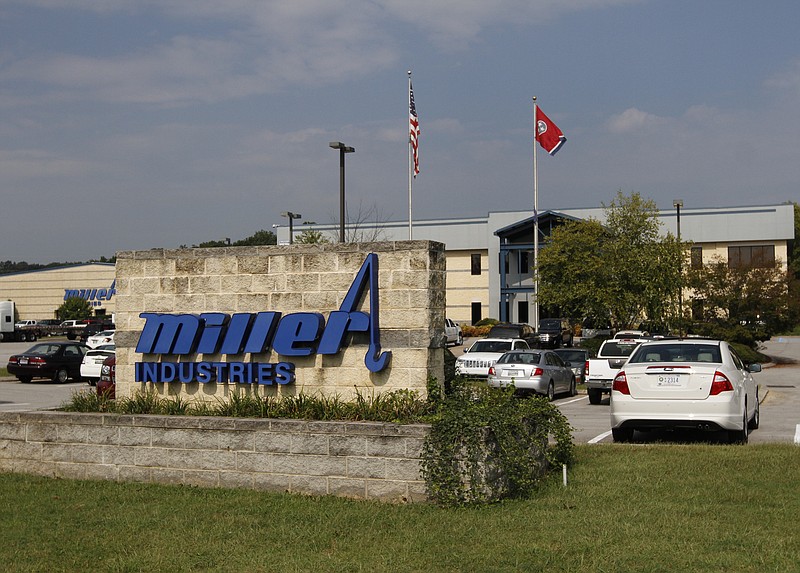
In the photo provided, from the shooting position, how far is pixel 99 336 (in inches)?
1945

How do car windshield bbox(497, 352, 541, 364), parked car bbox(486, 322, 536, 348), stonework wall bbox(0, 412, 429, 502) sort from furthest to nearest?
parked car bbox(486, 322, 536, 348) → car windshield bbox(497, 352, 541, 364) → stonework wall bbox(0, 412, 429, 502)

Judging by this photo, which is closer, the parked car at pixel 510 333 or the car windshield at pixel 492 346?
the car windshield at pixel 492 346

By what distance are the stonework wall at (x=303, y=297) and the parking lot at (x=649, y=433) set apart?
75.1 inches

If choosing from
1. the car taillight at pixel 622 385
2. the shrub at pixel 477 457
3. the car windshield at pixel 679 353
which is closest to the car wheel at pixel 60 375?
the car windshield at pixel 679 353

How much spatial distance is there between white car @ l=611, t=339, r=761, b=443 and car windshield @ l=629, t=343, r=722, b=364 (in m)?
0.01

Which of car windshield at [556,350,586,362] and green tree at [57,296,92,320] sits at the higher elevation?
green tree at [57,296,92,320]

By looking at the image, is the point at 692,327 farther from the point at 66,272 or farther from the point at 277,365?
the point at 66,272

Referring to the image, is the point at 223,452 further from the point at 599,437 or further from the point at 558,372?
the point at 558,372

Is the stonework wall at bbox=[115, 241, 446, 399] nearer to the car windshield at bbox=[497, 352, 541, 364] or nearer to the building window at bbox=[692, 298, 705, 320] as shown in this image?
the car windshield at bbox=[497, 352, 541, 364]

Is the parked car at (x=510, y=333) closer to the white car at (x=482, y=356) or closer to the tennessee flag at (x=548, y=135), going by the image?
the tennessee flag at (x=548, y=135)

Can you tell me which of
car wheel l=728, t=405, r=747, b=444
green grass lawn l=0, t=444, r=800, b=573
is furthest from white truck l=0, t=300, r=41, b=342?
car wheel l=728, t=405, r=747, b=444

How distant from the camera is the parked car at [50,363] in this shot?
31.1 meters

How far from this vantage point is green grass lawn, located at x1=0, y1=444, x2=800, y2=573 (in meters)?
7.02

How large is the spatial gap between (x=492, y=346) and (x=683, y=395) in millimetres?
15979
